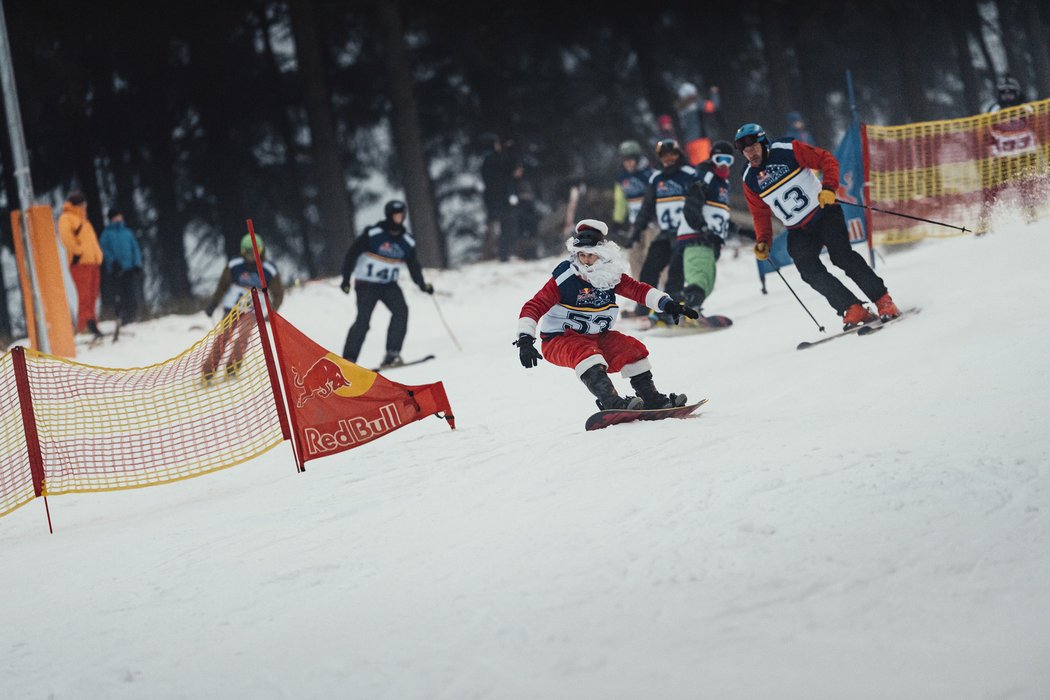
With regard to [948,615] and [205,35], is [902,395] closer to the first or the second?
[948,615]

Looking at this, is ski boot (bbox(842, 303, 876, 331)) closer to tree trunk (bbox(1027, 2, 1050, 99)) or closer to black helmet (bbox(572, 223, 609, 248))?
black helmet (bbox(572, 223, 609, 248))

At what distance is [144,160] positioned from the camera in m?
22.7

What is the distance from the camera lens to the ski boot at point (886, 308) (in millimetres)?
9016

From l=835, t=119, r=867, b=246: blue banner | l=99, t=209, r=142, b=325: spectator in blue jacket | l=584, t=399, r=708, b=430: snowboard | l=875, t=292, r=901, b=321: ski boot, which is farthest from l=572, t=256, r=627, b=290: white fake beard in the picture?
l=99, t=209, r=142, b=325: spectator in blue jacket

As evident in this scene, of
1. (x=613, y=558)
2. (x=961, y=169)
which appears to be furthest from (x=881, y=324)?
(x=613, y=558)

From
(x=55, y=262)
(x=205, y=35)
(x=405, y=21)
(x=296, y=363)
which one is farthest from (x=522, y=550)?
(x=405, y=21)

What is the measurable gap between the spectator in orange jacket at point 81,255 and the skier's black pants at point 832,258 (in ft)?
30.6

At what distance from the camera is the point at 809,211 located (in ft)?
29.8

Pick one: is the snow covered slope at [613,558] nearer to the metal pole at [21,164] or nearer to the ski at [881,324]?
the ski at [881,324]

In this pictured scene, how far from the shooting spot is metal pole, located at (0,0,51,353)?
513 inches

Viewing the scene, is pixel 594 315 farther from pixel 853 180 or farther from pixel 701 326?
pixel 853 180

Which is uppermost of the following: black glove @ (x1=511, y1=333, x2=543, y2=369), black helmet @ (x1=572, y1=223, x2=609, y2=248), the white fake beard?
black helmet @ (x1=572, y1=223, x2=609, y2=248)

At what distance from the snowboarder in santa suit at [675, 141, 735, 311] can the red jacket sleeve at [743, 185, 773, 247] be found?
1.94 m

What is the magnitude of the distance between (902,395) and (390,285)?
21.6 feet
